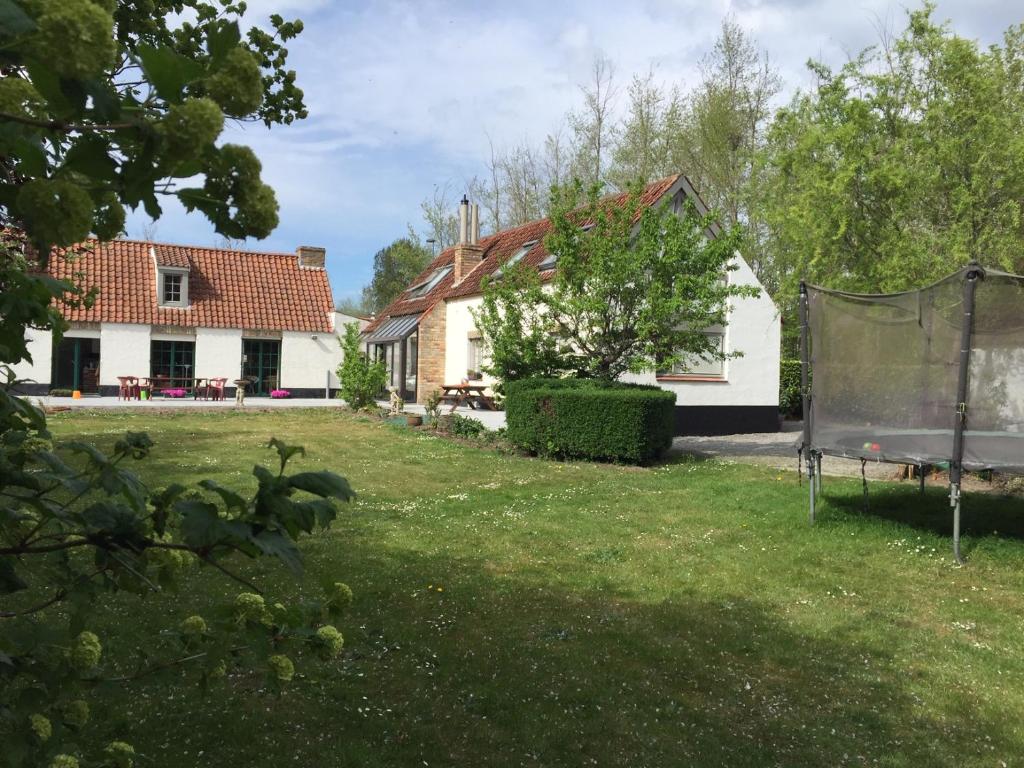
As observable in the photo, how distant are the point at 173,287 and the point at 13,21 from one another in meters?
32.3

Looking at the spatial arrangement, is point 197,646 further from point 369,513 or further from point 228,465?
point 228,465

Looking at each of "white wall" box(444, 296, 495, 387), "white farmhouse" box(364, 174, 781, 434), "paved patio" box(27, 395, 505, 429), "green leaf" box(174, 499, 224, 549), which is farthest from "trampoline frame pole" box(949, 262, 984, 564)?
"white wall" box(444, 296, 495, 387)

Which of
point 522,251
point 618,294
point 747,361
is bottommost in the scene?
point 747,361

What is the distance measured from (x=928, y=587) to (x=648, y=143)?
28.4m

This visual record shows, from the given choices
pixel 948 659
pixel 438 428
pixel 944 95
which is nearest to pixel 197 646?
pixel 948 659

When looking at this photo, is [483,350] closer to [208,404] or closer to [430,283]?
[430,283]

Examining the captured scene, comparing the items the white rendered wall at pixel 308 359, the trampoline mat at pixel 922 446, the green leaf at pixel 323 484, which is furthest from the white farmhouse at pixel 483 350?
the green leaf at pixel 323 484

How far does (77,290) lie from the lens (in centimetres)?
226

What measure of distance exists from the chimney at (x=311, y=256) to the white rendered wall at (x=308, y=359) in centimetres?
425

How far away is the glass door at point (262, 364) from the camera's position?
103 feet

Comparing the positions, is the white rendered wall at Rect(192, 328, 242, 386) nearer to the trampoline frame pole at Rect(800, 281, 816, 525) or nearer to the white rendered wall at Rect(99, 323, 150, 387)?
the white rendered wall at Rect(99, 323, 150, 387)

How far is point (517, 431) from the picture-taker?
15430mm

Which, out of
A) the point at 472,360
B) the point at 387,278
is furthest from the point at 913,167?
the point at 387,278

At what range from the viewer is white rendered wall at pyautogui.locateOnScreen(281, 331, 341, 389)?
3177 centimetres
